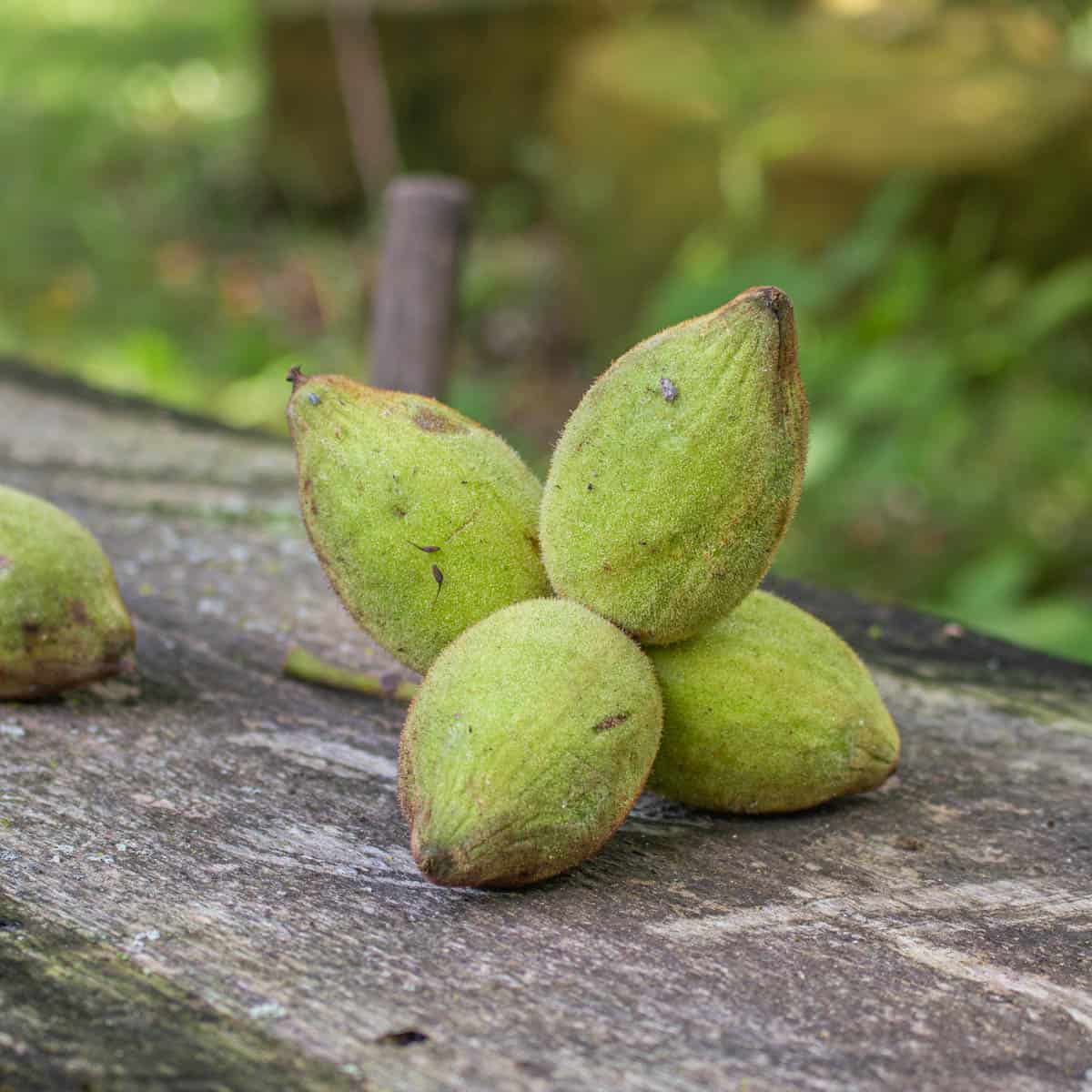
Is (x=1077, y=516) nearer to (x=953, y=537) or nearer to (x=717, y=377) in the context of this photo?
(x=953, y=537)

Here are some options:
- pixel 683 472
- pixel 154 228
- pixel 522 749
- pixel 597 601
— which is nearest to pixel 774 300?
pixel 683 472

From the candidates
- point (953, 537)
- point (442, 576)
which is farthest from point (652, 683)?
point (953, 537)

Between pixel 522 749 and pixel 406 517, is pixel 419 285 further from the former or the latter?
pixel 522 749

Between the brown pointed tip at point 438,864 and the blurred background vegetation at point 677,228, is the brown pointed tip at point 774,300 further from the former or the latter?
the blurred background vegetation at point 677,228

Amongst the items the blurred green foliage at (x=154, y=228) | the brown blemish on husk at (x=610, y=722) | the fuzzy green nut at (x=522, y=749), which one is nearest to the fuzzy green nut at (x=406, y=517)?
the fuzzy green nut at (x=522, y=749)

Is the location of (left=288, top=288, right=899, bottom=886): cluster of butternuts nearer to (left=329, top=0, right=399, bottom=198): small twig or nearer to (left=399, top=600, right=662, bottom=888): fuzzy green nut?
(left=399, top=600, right=662, bottom=888): fuzzy green nut

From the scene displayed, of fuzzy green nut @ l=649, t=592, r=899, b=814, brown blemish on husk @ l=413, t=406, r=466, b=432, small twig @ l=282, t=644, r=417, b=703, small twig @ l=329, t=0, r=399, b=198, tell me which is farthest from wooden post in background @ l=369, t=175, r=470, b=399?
small twig @ l=329, t=0, r=399, b=198
